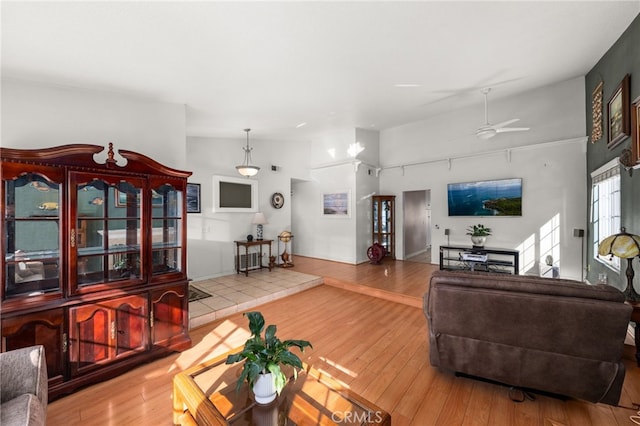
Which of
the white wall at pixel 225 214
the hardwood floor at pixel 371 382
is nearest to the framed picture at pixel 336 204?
the white wall at pixel 225 214

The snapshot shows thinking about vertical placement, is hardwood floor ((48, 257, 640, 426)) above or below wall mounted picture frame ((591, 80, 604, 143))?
below

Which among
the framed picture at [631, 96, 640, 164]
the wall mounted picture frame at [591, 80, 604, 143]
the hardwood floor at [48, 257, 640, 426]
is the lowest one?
the hardwood floor at [48, 257, 640, 426]

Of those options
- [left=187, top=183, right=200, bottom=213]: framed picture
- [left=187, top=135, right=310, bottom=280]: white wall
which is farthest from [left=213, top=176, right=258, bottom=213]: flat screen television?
[left=187, top=183, right=200, bottom=213]: framed picture

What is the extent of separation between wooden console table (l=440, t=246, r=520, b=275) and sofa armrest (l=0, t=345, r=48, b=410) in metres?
5.94

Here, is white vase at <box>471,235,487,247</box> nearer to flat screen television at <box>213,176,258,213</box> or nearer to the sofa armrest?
flat screen television at <box>213,176,258,213</box>

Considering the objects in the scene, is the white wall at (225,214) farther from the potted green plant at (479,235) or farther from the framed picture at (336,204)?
the potted green plant at (479,235)

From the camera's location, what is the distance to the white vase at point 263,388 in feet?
4.73

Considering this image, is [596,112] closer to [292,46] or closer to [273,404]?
[292,46]

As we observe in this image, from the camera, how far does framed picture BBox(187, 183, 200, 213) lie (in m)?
5.14

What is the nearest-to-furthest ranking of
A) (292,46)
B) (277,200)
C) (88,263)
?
(88,263) < (292,46) < (277,200)

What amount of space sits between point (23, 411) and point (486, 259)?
6.07 metres

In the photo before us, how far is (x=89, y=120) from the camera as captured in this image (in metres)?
2.73

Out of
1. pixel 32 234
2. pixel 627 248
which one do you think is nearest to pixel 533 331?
pixel 627 248
